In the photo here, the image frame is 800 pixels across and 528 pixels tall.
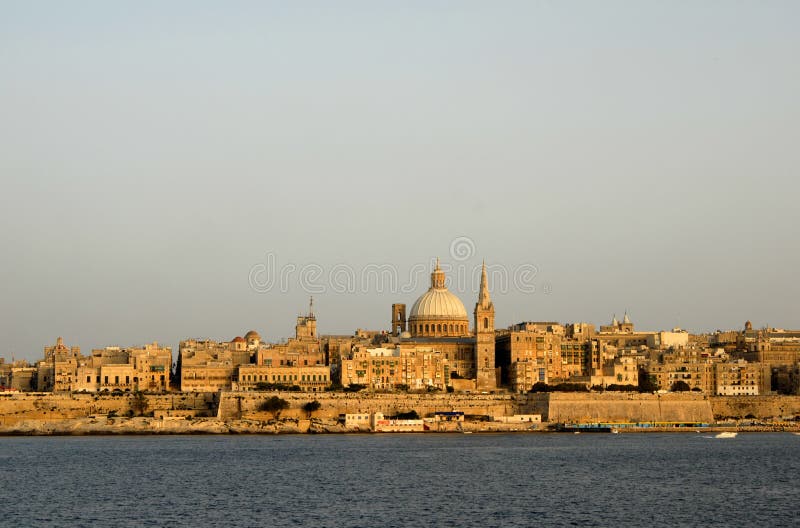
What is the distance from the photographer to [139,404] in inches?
3147

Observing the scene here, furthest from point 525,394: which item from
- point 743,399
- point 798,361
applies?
point 798,361

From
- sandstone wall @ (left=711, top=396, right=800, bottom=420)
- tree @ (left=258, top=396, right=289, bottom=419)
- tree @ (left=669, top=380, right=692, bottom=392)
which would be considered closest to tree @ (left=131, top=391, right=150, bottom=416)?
tree @ (left=258, top=396, right=289, bottom=419)

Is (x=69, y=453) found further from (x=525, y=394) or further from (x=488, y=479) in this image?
(x=525, y=394)

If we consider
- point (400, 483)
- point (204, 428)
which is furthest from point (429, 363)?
point (400, 483)

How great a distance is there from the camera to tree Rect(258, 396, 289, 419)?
258 feet

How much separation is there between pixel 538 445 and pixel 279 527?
3115cm

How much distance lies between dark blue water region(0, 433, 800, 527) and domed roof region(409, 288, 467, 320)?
103ft

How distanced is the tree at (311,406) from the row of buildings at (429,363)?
4.40m

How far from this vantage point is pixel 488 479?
148 ft

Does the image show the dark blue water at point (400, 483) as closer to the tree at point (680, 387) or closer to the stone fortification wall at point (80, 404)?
the stone fortification wall at point (80, 404)

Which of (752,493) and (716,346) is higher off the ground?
(716,346)

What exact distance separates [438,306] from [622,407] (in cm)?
1948

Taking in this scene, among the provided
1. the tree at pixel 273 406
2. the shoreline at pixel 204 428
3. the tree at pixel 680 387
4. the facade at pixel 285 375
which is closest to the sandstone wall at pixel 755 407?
the tree at pixel 680 387

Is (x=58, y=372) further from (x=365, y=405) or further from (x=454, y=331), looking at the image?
(x=454, y=331)
